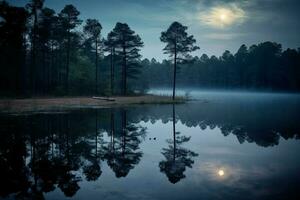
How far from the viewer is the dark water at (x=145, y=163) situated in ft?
28.4

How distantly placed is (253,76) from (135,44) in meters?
81.2

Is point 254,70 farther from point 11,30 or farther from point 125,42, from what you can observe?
point 11,30

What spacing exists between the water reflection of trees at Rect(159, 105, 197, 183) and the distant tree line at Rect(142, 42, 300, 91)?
8658 centimetres

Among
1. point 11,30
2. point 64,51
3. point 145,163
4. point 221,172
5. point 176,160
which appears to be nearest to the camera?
point 221,172

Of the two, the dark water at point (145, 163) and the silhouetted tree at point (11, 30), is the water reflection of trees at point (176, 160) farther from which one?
the silhouetted tree at point (11, 30)

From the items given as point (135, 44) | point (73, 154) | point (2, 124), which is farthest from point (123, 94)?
point (73, 154)

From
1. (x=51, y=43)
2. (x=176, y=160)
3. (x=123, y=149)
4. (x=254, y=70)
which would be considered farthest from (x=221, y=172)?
(x=254, y=70)

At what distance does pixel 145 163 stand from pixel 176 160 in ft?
4.72

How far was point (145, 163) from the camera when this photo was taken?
12055 millimetres

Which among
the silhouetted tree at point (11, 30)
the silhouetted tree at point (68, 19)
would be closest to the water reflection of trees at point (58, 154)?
the silhouetted tree at point (11, 30)

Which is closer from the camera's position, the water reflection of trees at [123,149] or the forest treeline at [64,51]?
the water reflection of trees at [123,149]

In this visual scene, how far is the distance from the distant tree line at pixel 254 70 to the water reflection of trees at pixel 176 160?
86.6m

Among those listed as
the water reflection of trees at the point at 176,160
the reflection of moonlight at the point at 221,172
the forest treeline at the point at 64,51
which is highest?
the forest treeline at the point at 64,51

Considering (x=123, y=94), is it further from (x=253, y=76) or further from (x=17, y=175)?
(x=253, y=76)
